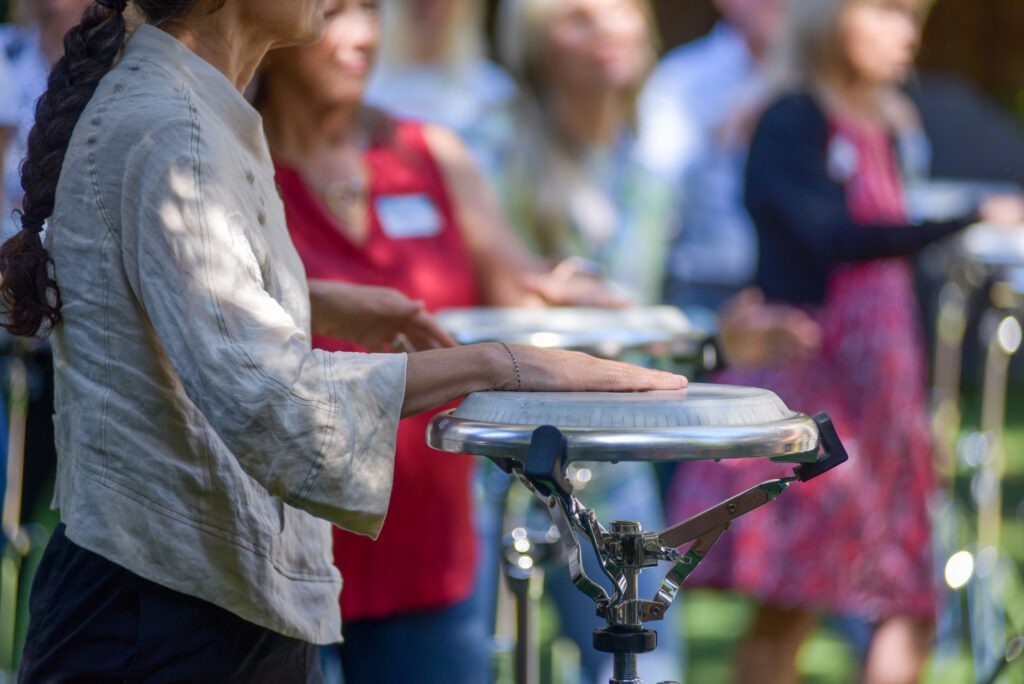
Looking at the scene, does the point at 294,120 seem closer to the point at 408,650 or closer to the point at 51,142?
the point at 408,650

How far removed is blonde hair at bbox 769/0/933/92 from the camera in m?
4.07

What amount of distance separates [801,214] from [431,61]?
2001 mm

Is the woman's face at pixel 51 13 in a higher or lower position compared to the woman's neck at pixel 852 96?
higher

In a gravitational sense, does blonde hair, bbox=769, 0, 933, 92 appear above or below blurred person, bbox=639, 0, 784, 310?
above

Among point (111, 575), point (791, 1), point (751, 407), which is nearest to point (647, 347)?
point (751, 407)

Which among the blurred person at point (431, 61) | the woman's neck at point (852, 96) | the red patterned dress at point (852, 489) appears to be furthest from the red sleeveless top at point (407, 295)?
the blurred person at point (431, 61)

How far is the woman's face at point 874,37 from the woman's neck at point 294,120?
157 centimetres

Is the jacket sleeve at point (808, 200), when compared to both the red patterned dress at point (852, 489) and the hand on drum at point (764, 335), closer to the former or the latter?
the red patterned dress at point (852, 489)

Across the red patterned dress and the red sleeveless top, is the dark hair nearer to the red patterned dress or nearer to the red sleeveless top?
the red sleeveless top

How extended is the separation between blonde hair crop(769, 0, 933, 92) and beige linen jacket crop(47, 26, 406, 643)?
2.48 m

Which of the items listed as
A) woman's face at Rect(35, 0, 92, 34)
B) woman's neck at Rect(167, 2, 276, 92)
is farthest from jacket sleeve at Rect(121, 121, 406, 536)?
woman's face at Rect(35, 0, 92, 34)

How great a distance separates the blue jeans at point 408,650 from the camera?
2.97 metres

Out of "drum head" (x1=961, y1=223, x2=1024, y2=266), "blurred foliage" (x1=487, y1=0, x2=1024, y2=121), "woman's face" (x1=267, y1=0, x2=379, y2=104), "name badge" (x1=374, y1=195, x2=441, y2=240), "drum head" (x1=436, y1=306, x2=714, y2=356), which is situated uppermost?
"woman's face" (x1=267, y1=0, x2=379, y2=104)

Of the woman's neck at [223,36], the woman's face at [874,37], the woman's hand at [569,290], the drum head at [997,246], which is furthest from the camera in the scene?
the drum head at [997,246]
